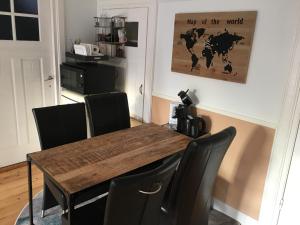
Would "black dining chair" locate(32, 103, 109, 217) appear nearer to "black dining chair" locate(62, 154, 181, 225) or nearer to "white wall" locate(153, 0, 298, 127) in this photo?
"black dining chair" locate(62, 154, 181, 225)

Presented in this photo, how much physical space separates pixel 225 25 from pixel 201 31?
0.24 m

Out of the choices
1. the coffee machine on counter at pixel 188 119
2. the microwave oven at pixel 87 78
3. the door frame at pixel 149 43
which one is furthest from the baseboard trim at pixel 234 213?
the microwave oven at pixel 87 78

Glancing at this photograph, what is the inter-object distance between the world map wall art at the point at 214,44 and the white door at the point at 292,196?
28.2 inches

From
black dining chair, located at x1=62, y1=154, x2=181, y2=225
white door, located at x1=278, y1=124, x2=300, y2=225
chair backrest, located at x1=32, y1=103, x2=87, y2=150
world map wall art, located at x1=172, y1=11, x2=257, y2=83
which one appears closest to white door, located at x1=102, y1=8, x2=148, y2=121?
world map wall art, located at x1=172, y1=11, x2=257, y2=83

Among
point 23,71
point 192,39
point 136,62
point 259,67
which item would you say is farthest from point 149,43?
point 23,71

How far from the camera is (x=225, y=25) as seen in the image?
7.07 ft

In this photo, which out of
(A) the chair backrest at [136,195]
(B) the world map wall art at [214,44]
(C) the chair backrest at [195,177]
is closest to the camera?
(A) the chair backrest at [136,195]

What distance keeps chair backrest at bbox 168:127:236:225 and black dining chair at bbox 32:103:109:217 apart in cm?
71

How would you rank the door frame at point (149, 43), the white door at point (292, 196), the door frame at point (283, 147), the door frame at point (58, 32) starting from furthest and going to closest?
the door frame at point (58, 32) → the door frame at point (149, 43) → the white door at point (292, 196) → the door frame at point (283, 147)

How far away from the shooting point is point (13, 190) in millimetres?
2652

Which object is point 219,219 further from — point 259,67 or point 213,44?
point 213,44

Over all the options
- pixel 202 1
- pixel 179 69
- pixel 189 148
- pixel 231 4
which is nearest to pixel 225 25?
pixel 231 4

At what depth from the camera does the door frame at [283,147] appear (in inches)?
72.3

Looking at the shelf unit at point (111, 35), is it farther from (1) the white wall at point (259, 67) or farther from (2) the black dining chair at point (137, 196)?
(2) the black dining chair at point (137, 196)
